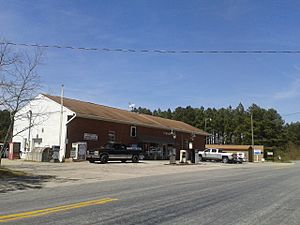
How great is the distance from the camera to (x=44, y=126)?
44.3 m

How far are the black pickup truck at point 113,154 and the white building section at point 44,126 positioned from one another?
442 centimetres

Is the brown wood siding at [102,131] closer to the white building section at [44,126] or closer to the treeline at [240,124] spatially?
the white building section at [44,126]

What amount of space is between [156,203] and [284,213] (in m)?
3.32

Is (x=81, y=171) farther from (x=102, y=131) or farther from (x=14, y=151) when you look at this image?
(x=102, y=131)

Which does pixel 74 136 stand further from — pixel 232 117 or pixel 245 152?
pixel 232 117

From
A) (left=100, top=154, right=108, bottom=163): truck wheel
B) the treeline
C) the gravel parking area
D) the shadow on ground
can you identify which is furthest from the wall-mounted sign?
the treeline

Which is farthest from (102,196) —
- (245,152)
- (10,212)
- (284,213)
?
(245,152)

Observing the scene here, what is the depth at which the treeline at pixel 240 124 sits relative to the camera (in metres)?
104

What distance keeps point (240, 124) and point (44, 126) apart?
75.7 m

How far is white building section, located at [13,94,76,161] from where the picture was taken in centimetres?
4188

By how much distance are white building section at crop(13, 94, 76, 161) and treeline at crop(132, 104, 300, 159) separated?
63.3 metres

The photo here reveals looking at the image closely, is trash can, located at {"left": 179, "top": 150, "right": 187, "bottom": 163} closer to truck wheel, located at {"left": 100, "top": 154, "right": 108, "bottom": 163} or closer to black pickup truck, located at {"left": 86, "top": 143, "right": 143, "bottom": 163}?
black pickup truck, located at {"left": 86, "top": 143, "right": 143, "bottom": 163}

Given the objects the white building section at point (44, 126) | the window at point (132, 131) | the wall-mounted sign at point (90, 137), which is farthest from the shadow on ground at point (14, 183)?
the window at point (132, 131)

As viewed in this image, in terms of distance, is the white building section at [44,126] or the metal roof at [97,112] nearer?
the white building section at [44,126]
